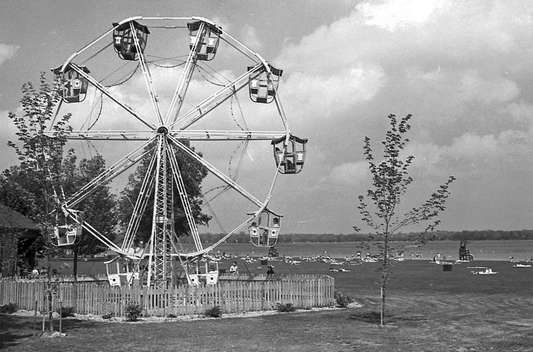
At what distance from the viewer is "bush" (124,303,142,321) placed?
24922 mm

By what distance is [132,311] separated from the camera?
25.0 metres

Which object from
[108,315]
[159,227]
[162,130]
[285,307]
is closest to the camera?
[108,315]

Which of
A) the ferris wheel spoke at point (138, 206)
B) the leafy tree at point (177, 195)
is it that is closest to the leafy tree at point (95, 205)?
the leafy tree at point (177, 195)

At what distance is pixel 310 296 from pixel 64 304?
409 inches

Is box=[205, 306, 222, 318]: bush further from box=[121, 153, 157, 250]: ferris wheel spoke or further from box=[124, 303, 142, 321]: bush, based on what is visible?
box=[121, 153, 157, 250]: ferris wheel spoke

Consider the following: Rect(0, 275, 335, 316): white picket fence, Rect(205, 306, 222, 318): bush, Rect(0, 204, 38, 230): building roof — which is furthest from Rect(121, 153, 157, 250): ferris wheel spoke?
Rect(0, 204, 38, 230): building roof

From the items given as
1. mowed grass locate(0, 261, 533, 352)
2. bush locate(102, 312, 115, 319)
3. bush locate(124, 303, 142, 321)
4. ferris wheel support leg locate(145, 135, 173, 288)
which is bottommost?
mowed grass locate(0, 261, 533, 352)

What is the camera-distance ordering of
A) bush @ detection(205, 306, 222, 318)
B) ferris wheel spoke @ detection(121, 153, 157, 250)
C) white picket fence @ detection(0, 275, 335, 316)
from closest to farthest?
white picket fence @ detection(0, 275, 335, 316) → bush @ detection(205, 306, 222, 318) → ferris wheel spoke @ detection(121, 153, 157, 250)

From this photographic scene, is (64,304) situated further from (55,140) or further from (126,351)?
(126,351)

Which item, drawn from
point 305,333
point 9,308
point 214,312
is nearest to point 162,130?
point 214,312

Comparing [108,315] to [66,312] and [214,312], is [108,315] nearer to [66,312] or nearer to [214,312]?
[66,312]

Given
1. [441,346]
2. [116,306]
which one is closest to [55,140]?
[116,306]

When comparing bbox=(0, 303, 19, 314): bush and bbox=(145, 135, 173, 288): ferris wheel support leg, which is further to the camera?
bbox=(145, 135, 173, 288): ferris wheel support leg

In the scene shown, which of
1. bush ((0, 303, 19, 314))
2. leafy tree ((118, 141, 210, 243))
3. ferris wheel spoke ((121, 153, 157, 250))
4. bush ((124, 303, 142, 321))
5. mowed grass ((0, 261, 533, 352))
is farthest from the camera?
leafy tree ((118, 141, 210, 243))
